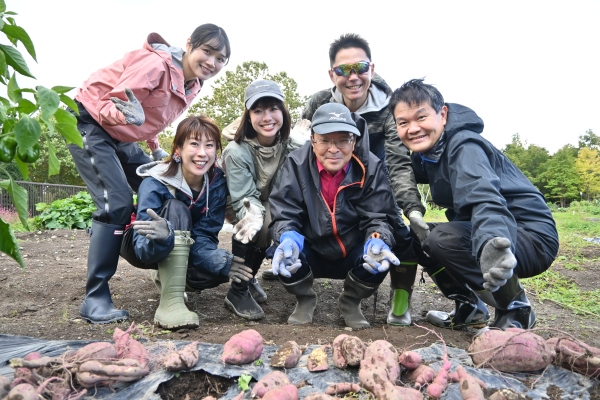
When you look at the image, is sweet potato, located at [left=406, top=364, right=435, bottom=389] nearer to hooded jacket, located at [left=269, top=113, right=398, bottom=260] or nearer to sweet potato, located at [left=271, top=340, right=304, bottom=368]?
sweet potato, located at [left=271, top=340, right=304, bottom=368]

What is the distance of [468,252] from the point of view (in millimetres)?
2359

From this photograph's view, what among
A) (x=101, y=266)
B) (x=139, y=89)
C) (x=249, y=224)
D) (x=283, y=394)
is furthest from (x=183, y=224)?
(x=283, y=394)

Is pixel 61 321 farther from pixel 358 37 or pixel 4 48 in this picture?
pixel 358 37

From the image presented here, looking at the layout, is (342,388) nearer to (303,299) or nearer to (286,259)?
(286,259)

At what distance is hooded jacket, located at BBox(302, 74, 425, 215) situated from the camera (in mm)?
2828

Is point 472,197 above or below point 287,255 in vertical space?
above

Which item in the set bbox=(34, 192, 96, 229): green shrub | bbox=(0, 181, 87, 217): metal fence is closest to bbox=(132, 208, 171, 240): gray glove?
bbox=(34, 192, 96, 229): green shrub

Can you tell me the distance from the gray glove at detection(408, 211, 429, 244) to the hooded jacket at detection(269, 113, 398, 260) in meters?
0.11

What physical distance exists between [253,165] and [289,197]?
0.46 meters

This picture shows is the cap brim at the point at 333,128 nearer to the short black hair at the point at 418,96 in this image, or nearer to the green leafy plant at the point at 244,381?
the short black hair at the point at 418,96

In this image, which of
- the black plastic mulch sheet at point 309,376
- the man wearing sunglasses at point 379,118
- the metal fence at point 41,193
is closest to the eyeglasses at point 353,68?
the man wearing sunglasses at point 379,118

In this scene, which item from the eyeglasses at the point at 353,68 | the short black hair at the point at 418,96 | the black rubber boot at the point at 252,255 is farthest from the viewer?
the eyeglasses at the point at 353,68

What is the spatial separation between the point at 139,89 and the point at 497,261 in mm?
2116

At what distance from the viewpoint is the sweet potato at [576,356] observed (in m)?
1.68
